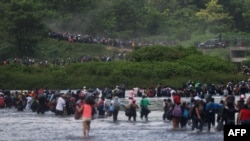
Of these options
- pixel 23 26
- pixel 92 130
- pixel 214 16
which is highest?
pixel 214 16

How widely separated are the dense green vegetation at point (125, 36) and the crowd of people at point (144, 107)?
11168 mm

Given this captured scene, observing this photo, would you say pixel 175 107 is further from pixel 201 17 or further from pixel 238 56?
pixel 201 17

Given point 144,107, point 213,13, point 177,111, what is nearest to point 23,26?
point 213,13

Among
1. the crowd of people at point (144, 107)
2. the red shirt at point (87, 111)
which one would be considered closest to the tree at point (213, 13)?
the crowd of people at point (144, 107)

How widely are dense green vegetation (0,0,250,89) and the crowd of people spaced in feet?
36.6

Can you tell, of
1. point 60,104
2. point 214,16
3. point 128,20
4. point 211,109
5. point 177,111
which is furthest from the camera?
point 214,16

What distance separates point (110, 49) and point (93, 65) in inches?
764

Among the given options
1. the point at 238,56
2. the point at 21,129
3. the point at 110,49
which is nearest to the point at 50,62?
the point at 110,49

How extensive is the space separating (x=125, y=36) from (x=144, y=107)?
6157 cm

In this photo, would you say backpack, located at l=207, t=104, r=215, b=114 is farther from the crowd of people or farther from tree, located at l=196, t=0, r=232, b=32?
tree, located at l=196, t=0, r=232, b=32

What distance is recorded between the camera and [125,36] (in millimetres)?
104000

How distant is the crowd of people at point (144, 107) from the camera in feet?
110

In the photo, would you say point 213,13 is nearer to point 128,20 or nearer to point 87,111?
point 128,20

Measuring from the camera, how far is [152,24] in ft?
358
